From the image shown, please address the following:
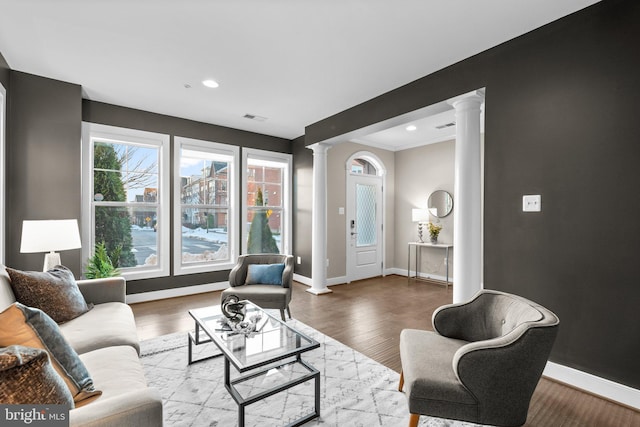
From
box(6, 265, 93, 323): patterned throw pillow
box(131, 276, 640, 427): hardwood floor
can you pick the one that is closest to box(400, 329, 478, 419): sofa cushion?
box(131, 276, 640, 427): hardwood floor

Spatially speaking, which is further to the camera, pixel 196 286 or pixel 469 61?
pixel 196 286

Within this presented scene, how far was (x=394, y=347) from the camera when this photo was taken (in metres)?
2.89

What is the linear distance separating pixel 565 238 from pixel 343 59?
2371 mm

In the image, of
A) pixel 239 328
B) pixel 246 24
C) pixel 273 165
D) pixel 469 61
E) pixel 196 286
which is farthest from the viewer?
pixel 273 165

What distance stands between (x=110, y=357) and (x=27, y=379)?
907 mm

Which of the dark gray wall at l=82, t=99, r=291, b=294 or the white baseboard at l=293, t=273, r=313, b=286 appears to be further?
the white baseboard at l=293, t=273, r=313, b=286

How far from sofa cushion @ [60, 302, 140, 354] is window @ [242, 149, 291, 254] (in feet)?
9.24

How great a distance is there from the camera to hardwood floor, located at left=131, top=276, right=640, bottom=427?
192 cm

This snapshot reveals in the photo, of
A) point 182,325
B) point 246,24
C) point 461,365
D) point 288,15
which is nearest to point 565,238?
point 461,365

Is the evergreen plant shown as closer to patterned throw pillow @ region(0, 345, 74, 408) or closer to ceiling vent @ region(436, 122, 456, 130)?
ceiling vent @ region(436, 122, 456, 130)

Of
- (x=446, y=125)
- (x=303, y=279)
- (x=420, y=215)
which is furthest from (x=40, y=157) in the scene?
(x=420, y=215)

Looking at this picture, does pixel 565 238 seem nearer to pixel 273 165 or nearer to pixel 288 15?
pixel 288 15

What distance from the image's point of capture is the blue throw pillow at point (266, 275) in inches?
137

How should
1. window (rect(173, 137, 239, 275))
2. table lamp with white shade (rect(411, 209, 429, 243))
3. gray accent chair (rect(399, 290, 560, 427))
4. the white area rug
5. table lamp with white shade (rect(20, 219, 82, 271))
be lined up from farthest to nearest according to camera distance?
1. table lamp with white shade (rect(411, 209, 429, 243))
2. window (rect(173, 137, 239, 275))
3. table lamp with white shade (rect(20, 219, 82, 271))
4. the white area rug
5. gray accent chair (rect(399, 290, 560, 427))
